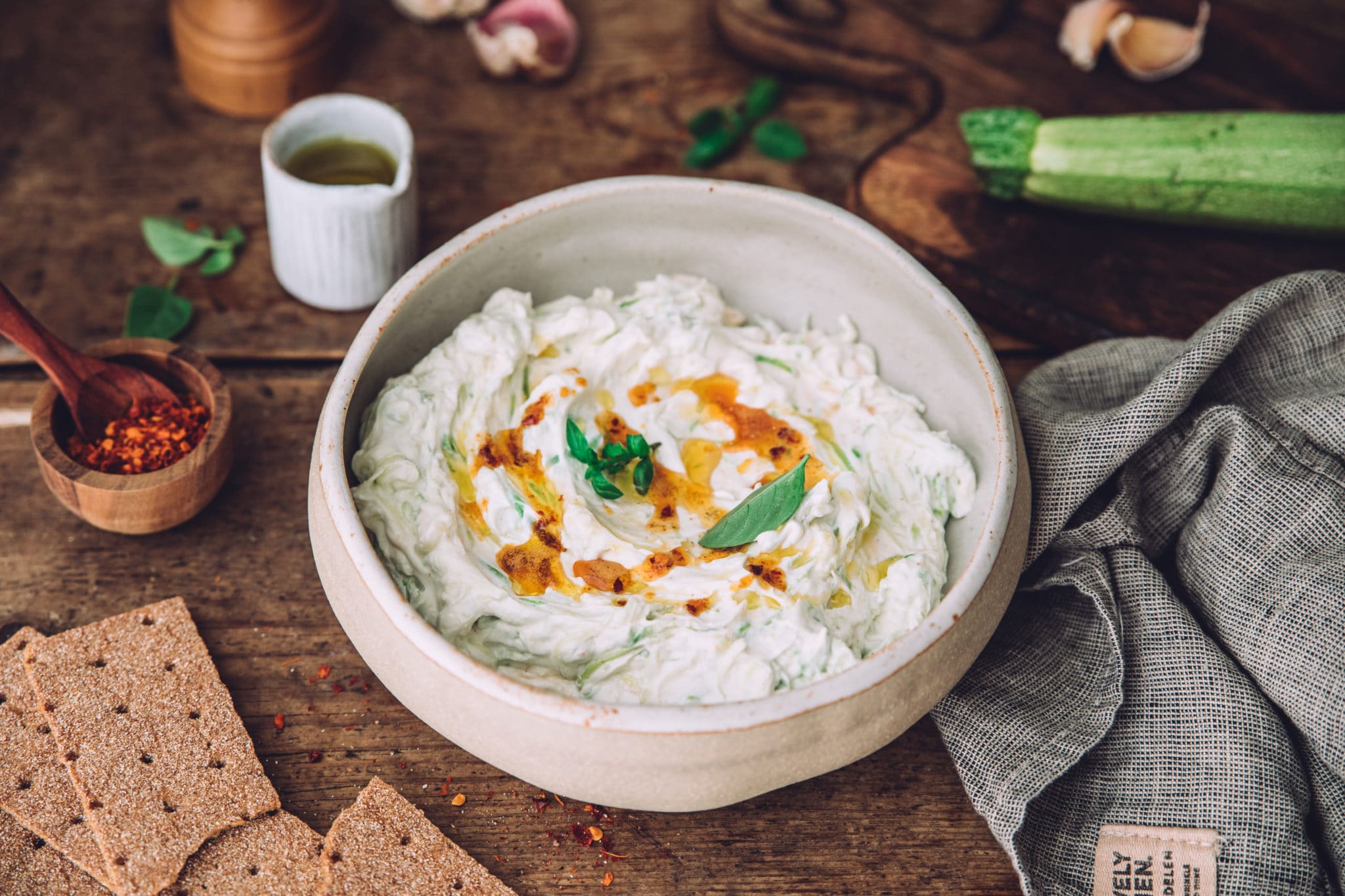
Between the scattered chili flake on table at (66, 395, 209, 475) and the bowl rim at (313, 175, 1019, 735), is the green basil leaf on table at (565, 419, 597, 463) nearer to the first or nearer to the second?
the bowl rim at (313, 175, 1019, 735)

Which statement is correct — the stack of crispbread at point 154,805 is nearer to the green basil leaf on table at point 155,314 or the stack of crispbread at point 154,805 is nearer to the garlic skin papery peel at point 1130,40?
the green basil leaf on table at point 155,314

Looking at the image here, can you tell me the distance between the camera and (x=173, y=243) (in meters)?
2.30

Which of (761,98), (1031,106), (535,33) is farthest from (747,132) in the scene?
(1031,106)

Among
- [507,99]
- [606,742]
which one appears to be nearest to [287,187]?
[507,99]

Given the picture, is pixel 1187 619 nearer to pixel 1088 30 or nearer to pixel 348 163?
pixel 1088 30

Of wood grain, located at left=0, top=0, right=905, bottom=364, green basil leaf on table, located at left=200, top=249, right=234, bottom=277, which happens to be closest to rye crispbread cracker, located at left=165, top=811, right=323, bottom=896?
wood grain, located at left=0, top=0, right=905, bottom=364

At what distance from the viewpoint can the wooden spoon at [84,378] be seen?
1.77 meters

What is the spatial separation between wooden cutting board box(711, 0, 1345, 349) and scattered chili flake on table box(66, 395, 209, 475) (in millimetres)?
1428

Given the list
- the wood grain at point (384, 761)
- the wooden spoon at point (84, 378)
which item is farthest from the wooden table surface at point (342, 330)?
the wooden spoon at point (84, 378)

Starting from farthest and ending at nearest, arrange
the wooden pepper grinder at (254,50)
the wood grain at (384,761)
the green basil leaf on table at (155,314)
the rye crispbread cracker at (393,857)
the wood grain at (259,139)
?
the wooden pepper grinder at (254,50) → the wood grain at (259,139) → the green basil leaf on table at (155,314) → the wood grain at (384,761) → the rye crispbread cracker at (393,857)

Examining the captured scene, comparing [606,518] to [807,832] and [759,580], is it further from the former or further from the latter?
Result: [807,832]

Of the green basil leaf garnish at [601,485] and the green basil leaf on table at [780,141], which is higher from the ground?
the green basil leaf on table at [780,141]

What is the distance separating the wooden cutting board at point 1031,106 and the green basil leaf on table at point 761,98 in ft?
0.34

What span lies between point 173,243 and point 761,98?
1.35m
